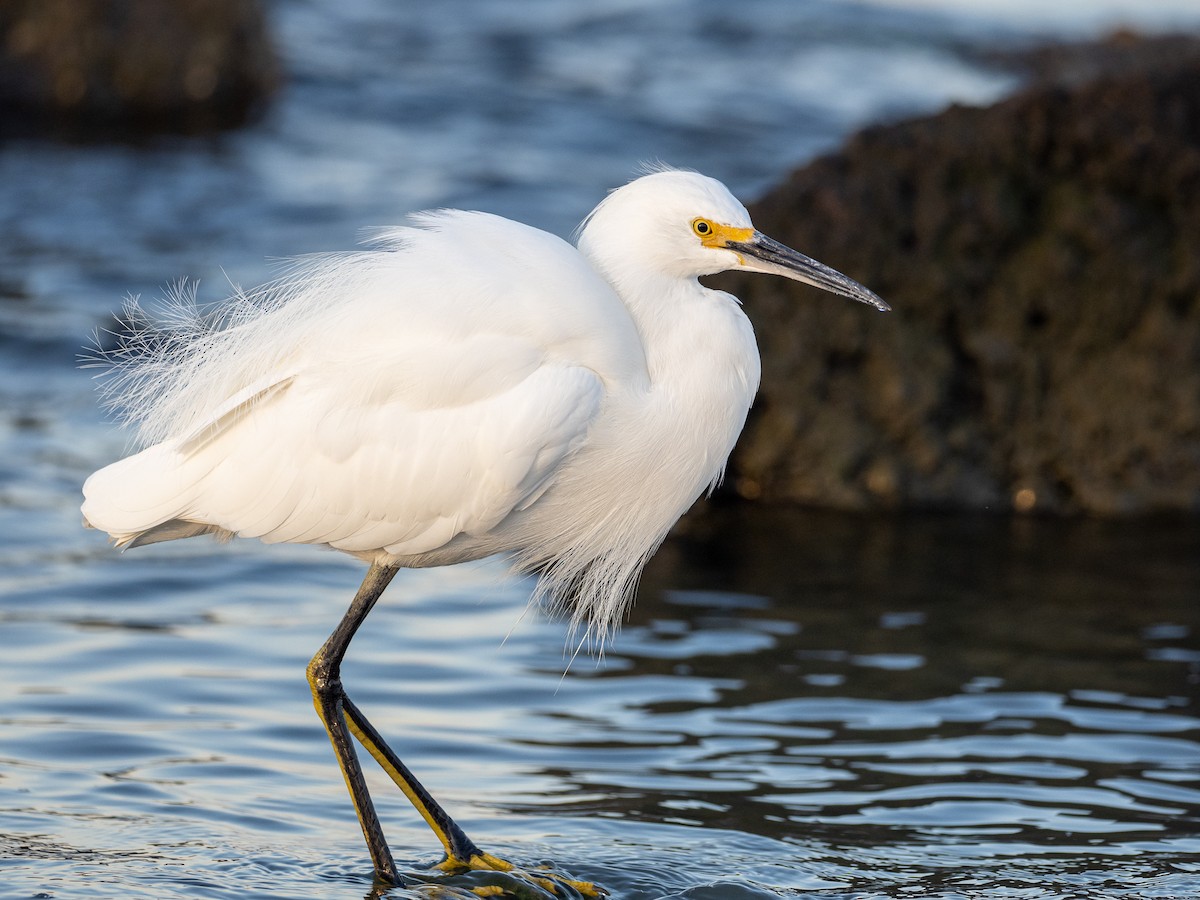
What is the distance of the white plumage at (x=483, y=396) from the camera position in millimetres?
4410

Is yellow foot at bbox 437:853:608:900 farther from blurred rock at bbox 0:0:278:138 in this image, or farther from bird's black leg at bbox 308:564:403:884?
blurred rock at bbox 0:0:278:138

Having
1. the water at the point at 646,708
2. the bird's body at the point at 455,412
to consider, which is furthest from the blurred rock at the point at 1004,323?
the bird's body at the point at 455,412

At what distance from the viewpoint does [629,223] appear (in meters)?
4.57

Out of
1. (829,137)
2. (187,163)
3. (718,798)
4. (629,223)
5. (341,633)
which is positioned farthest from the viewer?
(829,137)

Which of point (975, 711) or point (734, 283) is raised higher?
point (734, 283)

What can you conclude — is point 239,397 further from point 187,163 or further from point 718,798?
point 187,163

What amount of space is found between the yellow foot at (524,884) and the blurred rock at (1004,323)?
373cm

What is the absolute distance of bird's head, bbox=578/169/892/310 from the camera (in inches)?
176

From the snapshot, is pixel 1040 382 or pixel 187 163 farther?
pixel 187 163

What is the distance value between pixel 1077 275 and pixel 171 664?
4.45 meters

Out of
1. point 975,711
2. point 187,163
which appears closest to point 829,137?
point 187,163

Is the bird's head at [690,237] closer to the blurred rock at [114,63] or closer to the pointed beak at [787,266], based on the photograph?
the pointed beak at [787,266]

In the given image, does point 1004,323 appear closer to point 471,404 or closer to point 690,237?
point 690,237

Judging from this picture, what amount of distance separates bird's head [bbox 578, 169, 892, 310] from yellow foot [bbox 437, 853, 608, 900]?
165 cm
